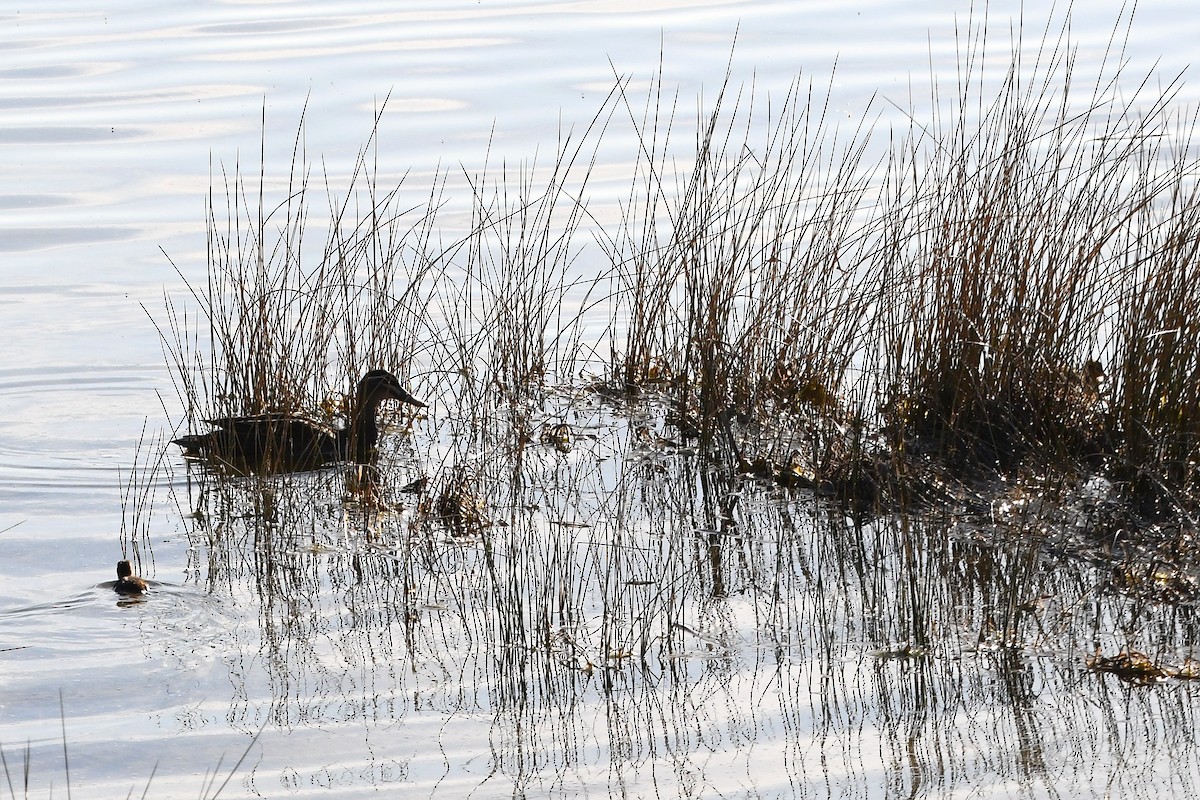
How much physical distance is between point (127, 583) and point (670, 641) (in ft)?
5.11

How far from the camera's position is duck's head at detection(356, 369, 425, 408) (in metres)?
5.92

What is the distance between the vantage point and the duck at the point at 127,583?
4.68 meters

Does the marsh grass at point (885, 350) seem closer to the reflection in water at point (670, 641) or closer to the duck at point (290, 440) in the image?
the duck at point (290, 440)

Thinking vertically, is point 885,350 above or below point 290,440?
above

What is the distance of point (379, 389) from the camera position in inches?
235

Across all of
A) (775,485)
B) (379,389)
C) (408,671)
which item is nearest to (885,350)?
(775,485)

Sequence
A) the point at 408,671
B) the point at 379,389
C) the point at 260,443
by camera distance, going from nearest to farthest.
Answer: the point at 408,671 → the point at 260,443 → the point at 379,389

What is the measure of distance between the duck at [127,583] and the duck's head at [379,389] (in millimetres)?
1333

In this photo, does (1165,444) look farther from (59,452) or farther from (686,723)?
(59,452)

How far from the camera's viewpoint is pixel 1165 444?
5.20 metres

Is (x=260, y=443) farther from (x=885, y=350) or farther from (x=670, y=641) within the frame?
(x=885, y=350)

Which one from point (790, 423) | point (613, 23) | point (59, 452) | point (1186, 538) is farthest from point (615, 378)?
point (613, 23)

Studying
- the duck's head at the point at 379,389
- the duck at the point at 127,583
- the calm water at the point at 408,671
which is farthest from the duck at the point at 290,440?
the duck at the point at 127,583

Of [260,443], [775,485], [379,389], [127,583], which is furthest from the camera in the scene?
[379,389]
